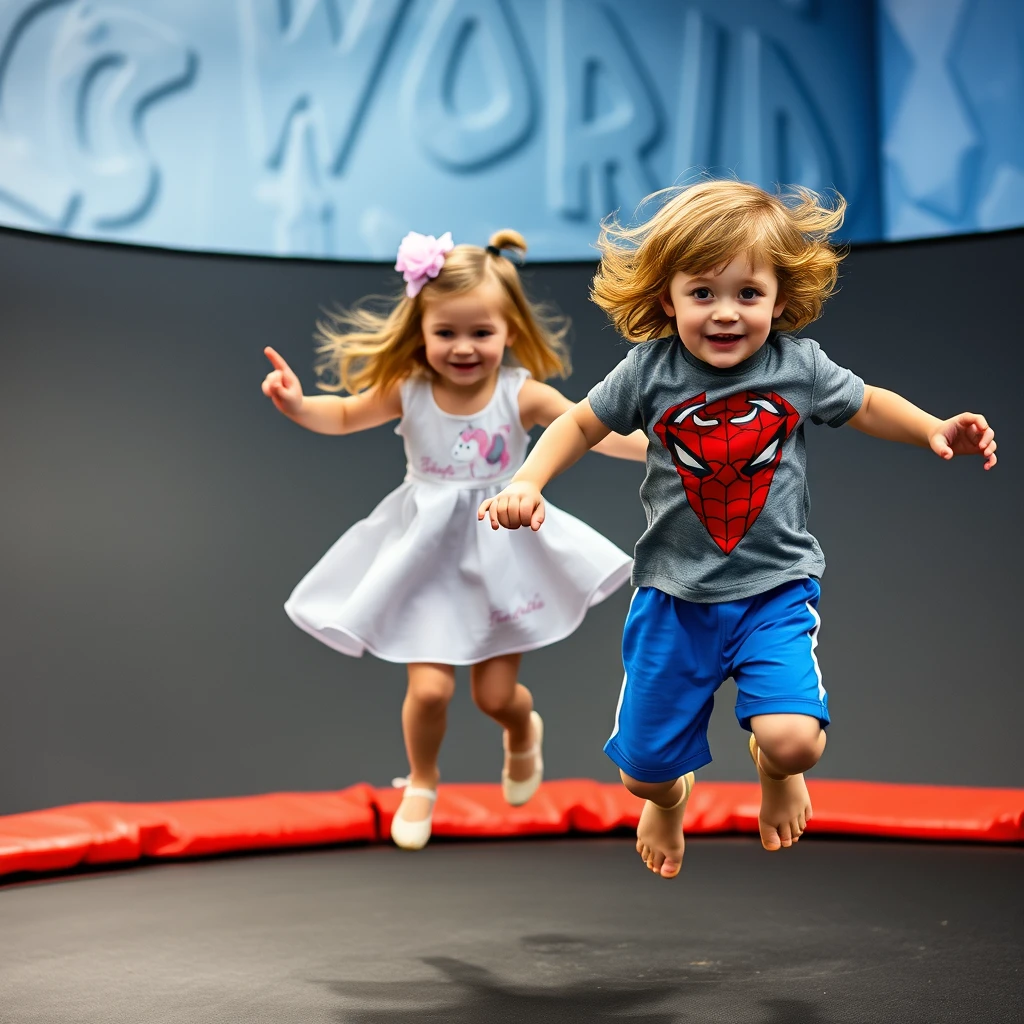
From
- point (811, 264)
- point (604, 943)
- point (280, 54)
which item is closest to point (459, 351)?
point (811, 264)

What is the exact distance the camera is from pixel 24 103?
397 centimetres

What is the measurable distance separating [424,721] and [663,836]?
70 centimetres

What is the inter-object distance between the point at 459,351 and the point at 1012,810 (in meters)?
2.04

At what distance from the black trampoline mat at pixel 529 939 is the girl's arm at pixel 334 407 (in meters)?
1.07

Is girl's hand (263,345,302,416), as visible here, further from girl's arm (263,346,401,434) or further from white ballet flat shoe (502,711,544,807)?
white ballet flat shoe (502,711,544,807)

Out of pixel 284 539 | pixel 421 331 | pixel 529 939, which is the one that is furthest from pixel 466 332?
pixel 284 539

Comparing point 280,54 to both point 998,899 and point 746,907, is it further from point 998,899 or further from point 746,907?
point 998,899

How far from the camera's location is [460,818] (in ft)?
12.5

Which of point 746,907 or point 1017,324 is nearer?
point 746,907

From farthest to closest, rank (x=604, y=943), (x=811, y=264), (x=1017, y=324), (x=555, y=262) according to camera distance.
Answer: (x=555, y=262), (x=1017, y=324), (x=604, y=943), (x=811, y=264)

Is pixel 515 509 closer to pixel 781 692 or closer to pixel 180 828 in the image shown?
pixel 781 692

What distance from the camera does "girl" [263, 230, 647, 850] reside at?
9.04 feet

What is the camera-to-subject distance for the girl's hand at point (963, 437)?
190 cm

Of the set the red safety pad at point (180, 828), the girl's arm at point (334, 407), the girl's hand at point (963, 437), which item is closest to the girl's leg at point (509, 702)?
the girl's arm at point (334, 407)
